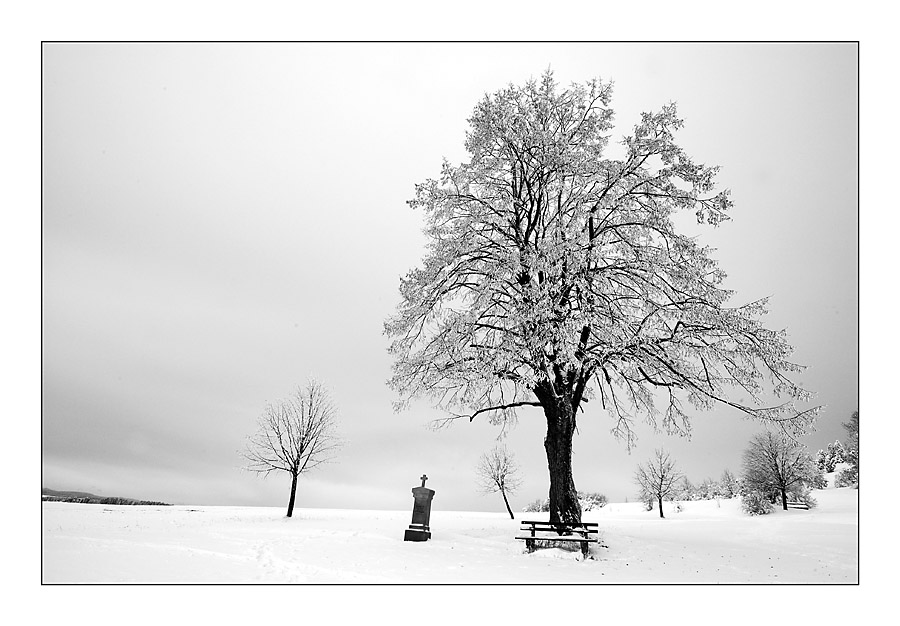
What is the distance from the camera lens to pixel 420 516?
620 inches

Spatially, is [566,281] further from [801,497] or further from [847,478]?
[847,478]

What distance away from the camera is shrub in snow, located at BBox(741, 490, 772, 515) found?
34.8 m

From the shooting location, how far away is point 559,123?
16.2m

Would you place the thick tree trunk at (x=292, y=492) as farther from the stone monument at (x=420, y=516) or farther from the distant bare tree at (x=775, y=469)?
the distant bare tree at (x=775, y=469)

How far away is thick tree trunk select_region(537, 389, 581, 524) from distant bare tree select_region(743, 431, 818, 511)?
93.1 feet

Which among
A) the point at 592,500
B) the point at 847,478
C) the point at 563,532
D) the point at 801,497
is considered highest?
the point at 563,532

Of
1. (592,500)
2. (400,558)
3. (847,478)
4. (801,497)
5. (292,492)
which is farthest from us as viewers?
(592,500)

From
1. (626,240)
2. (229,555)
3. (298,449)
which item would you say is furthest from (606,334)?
(298,449)

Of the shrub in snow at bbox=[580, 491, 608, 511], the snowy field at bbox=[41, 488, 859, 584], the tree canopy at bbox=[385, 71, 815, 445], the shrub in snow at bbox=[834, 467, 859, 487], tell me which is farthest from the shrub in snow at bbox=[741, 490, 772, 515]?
the tree canopy at bbox=[385, 71, 815, 445]

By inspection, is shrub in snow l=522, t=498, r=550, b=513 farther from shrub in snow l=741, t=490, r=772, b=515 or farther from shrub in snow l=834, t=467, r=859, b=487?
shrub in snow l=834, t=467, r=859, b=487

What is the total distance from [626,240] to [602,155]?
2.80 meters

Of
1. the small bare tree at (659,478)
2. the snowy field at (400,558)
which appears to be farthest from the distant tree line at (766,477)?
the snowy field at (400,558)

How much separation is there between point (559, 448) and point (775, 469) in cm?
2967

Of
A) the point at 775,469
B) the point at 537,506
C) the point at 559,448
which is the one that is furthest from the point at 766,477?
the point at 559,448
